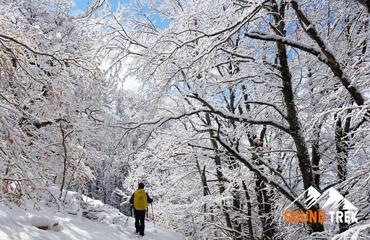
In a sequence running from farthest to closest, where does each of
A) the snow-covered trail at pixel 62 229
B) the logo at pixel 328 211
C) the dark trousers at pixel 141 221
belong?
the dark trousers at pixel 141 221 < the snow-covered trail at pixel 62 229 < the logo at pixel 328 211

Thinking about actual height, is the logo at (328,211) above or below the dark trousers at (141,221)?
above

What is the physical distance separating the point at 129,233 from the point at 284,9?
24.2 feet

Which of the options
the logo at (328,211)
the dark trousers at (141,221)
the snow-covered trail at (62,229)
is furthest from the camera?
the dark trousers at (141,221)

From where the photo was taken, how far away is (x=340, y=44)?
210 inches

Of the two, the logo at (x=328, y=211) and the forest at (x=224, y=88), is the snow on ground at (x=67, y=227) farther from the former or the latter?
the logo at (x=328, y=211)

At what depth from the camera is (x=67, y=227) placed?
771 cm

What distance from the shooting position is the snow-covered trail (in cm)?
577

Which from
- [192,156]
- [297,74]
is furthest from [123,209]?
[297,74]

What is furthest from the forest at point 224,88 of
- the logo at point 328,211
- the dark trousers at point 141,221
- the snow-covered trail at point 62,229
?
the dark trousers at point 141,221

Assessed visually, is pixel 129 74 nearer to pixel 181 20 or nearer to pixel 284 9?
pixel 181 20

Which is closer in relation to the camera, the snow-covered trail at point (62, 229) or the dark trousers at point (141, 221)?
the snow-covered trail at point (62, 229)

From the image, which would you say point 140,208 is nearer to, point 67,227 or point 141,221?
point 141,221

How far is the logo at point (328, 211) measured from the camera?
3.70 m

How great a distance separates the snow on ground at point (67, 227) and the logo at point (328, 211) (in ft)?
14.1
